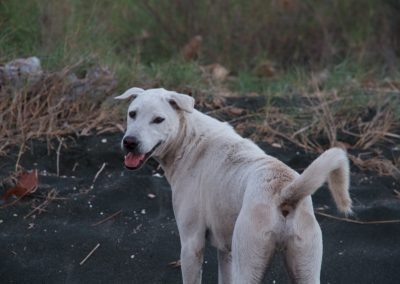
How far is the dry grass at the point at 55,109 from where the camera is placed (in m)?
6.75

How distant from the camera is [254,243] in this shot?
3814 mm

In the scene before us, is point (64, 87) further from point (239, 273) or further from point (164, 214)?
point (239, 273)

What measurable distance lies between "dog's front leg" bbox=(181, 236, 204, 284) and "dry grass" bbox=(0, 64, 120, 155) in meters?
2.52

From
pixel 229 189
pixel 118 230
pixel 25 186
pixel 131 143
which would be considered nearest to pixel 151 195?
pixel 118 230

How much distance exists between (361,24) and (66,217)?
18.5ft

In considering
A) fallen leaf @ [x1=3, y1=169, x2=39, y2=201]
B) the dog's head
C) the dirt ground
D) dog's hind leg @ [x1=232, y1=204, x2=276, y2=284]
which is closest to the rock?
the dirt ground

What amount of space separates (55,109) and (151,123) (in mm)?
2406

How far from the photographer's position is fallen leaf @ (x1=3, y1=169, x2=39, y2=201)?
6.03 m

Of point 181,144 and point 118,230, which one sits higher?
point 181,144

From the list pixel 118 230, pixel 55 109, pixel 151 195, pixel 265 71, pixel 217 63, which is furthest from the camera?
pixel 217 63

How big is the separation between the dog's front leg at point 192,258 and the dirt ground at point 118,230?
82cm

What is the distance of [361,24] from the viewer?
1037 cm

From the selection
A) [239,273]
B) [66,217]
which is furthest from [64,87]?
[239,273]

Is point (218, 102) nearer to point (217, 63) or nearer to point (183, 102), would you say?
point (217, 63)
